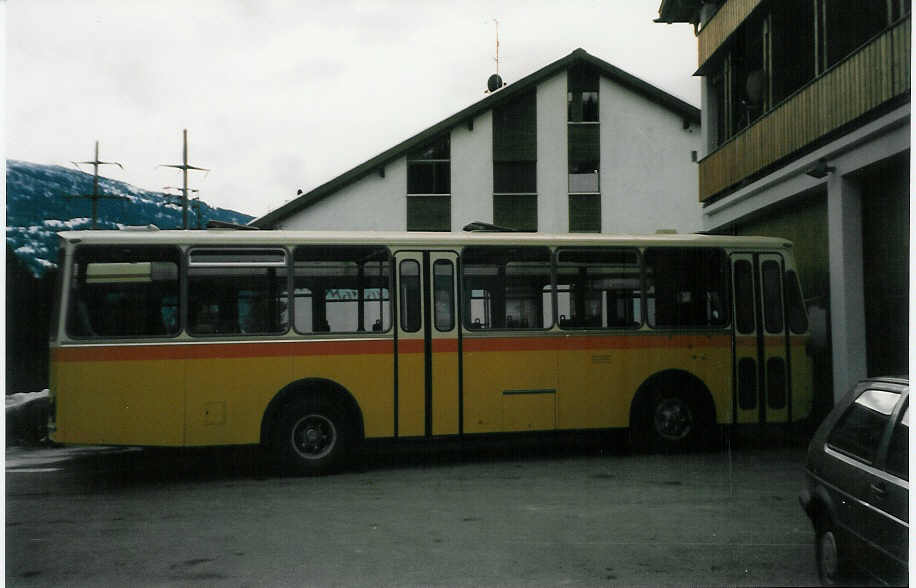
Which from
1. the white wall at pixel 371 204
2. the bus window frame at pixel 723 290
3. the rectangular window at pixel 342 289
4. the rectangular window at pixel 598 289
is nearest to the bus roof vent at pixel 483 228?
the rectangular window at pixel 598 289

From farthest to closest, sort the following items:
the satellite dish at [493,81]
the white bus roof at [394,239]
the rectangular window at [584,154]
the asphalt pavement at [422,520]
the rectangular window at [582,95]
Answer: the rectangular window at [584,154] < the rectangular window at [582,95] < the satellite dish at [493,81] < the white bus roof at [394,239] < the asphalt pavement at [422,520]

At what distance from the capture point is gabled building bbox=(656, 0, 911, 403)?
9.19m

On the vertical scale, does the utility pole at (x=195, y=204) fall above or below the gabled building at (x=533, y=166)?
below

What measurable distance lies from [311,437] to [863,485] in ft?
20.3

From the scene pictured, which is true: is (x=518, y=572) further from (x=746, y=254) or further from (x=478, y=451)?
(x=746, y=254)

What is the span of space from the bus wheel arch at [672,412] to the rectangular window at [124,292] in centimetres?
550

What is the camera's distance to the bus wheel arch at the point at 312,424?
9117mm

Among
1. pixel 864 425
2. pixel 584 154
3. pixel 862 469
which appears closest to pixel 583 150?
pixel 584 154

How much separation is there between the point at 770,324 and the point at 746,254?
3.02 ft

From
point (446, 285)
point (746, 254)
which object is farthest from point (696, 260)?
point (446, 285)

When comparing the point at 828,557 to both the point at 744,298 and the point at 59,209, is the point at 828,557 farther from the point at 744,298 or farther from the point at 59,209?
the point at 59,209

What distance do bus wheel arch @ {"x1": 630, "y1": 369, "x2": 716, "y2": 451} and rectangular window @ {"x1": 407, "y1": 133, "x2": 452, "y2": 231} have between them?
1514 cm

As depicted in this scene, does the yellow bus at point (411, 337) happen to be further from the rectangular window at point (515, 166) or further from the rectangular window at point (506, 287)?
the rectangular window at point (515, 166)

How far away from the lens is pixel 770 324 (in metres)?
10.3
